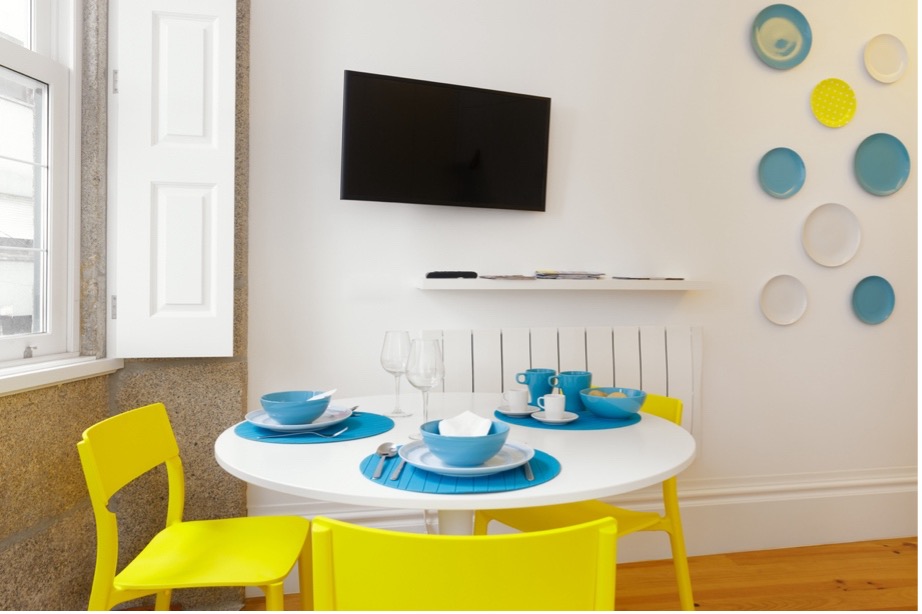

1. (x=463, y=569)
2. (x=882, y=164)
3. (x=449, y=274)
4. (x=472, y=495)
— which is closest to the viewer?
(x=463, y=569)

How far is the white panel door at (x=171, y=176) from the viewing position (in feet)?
6.80

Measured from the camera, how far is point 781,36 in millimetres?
2768

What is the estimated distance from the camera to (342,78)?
2.43 metres

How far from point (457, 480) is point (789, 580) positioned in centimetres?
200

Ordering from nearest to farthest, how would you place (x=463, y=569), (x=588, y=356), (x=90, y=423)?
(x=463, y=569)
(x=90, y=423)
(x=588, y=356)

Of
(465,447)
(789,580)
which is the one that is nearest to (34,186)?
(465,447)

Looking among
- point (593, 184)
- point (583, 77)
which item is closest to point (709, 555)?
point (593, 184)

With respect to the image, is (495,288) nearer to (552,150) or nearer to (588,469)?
(552,150)

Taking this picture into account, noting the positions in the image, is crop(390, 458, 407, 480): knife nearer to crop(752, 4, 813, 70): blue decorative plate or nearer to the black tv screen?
the black tv screen

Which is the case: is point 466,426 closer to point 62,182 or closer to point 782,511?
point 62,182

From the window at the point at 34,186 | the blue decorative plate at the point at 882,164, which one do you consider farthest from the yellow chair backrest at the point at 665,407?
the window at the point at 34,186

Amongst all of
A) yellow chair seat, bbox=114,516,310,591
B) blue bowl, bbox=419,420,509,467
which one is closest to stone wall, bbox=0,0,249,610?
yellow chair seat, bbox=114,516,310,591

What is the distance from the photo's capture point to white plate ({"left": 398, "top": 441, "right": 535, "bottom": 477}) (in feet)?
3.70

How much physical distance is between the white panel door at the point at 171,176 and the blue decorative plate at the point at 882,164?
107 inches
